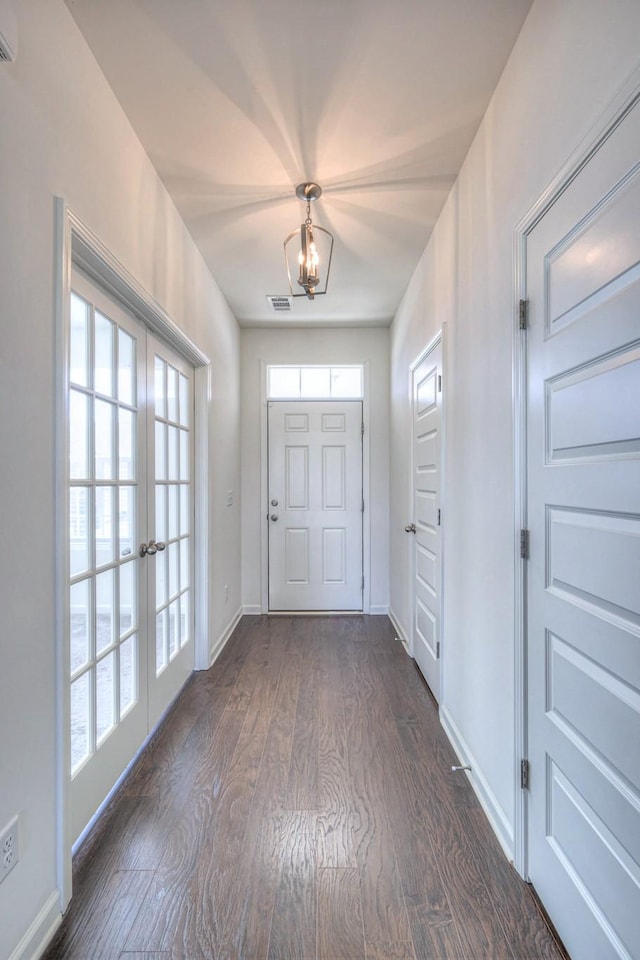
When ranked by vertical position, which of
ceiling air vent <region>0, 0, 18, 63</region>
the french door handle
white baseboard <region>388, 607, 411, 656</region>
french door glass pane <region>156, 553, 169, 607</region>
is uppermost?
ceiling air vent <region>0, 0, 18, 63</region>

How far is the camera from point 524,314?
1.39 metres

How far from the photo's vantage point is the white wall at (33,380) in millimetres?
1084

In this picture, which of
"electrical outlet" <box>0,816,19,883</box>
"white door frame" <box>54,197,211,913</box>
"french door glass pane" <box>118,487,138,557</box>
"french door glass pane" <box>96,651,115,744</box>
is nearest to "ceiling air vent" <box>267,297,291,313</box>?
"white door frame" <box>54,197,211,913</box>

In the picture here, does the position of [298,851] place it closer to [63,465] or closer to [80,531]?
[80,531]

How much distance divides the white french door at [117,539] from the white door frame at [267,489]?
5.04 ft

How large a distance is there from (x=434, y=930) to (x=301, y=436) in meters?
3.34

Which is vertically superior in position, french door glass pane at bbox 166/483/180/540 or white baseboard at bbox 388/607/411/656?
french door glass pane at bbox 166/483/180/540

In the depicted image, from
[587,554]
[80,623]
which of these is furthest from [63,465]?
[587,554]

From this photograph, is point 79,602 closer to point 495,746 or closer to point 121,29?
point 495,746

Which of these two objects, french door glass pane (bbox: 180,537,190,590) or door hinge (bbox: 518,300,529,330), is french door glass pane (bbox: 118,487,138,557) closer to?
french door glass pane (bbox: 180,537,190,590)

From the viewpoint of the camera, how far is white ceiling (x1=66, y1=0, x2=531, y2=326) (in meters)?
1.38

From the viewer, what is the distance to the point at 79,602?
1544 millimetres

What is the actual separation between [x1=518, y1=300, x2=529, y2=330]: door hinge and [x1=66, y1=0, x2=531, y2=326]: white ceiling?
845mm

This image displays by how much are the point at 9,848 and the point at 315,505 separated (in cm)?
319
